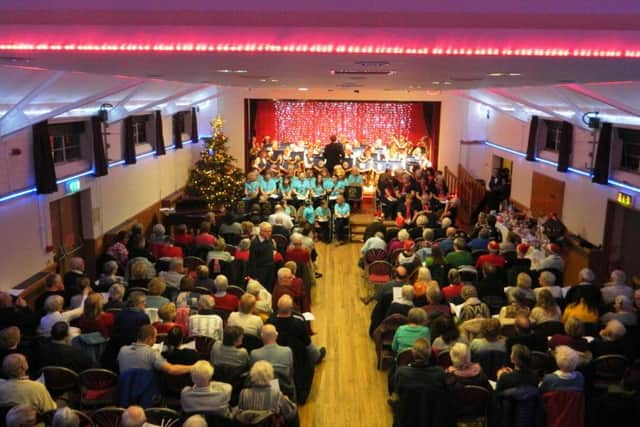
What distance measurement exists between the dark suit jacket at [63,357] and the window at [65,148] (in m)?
5.16

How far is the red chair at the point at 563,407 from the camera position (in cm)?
516

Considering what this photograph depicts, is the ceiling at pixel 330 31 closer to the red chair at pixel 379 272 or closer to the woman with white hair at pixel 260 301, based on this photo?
the woman with white hair at pixel 260 301

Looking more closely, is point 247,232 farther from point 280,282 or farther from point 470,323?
point 470,323

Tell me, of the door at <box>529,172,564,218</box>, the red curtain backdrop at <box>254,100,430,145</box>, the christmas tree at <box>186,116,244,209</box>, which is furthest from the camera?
the red curtain backdrop at <box>254,100,430,145</box>

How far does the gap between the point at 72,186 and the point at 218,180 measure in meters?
5.30

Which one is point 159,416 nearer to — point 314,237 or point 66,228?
point 66,228

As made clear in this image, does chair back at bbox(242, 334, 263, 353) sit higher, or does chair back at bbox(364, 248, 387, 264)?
chair back at bbox(242, 334, 263, 353)

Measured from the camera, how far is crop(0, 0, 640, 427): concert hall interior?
3504mm

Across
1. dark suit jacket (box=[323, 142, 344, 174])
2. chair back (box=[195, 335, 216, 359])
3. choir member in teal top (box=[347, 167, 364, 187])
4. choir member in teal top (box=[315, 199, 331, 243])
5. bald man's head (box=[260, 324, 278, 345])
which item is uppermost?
dark suit jacket (box=[323, 142, 344, 174])

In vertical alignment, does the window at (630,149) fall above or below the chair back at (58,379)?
above

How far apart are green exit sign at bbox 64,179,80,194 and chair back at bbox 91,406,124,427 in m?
5.95

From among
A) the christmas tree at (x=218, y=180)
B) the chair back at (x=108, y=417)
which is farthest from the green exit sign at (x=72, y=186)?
the chair back at (x=108, y=417)

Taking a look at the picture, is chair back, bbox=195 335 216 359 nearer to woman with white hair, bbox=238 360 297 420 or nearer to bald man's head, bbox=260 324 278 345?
bald man's head, bbox=260 324 278 345

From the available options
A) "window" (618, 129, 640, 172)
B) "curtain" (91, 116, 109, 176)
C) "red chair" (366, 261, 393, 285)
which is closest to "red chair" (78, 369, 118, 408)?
"red chair" (366, 261, 393, 285)
